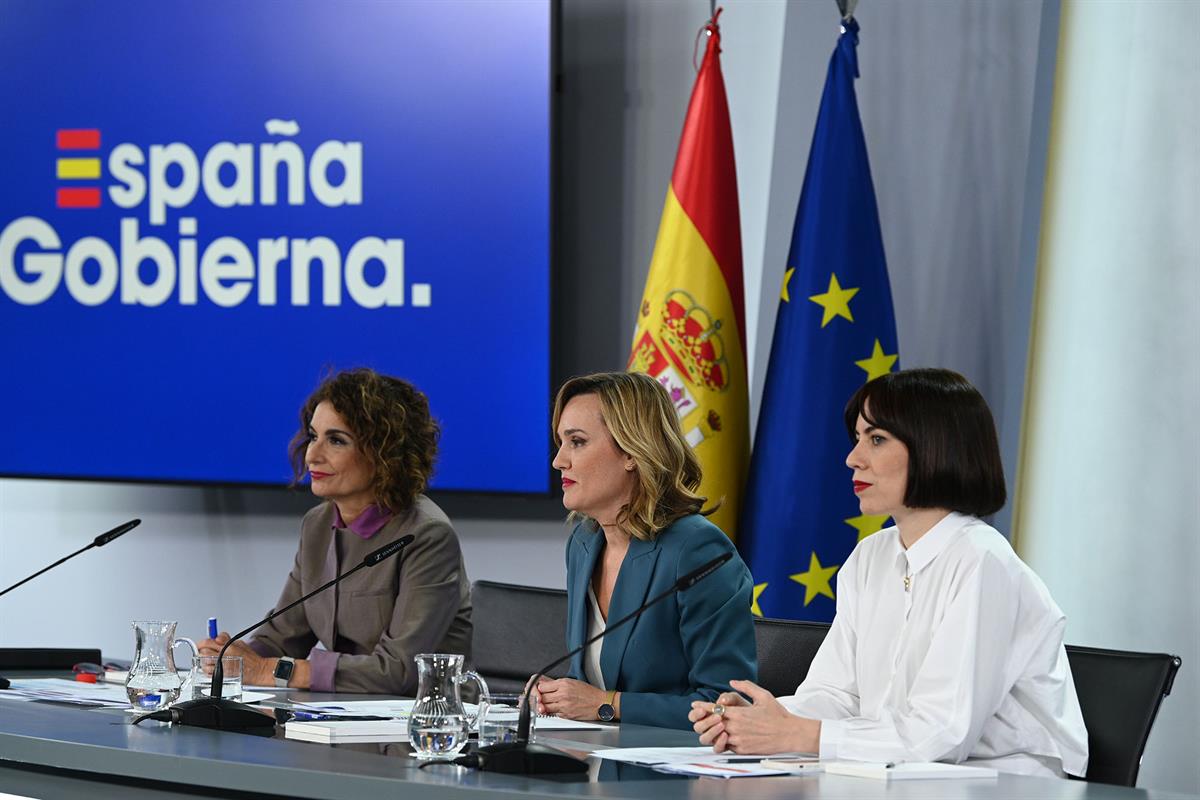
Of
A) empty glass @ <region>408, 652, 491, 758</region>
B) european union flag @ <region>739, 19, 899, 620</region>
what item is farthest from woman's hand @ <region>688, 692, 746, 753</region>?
european union flag @ <region>739, 19, 899, 620</region>

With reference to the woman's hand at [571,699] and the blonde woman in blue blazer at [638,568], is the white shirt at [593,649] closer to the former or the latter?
the blonde woman in blue blazer at [638,568]

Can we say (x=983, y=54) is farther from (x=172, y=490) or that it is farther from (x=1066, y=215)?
(x=172, y=490)

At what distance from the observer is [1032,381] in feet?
12.7

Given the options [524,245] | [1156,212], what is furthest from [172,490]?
[1156,212]

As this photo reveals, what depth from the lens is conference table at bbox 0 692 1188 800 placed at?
6.41ft

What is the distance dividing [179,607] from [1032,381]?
9.16 ft

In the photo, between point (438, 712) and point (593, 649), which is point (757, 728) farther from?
point (593, 649)

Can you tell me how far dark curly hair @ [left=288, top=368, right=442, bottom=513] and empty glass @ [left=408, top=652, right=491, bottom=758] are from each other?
1.43 meters

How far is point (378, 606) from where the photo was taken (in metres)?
3.46

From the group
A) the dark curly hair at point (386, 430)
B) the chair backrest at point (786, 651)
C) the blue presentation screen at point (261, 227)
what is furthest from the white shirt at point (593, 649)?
the blue presentation screen at point (261, 227)

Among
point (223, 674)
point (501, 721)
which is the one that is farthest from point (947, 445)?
point (223, 674)

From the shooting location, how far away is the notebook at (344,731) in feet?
7.75

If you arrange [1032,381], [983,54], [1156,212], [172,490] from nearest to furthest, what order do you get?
[1156,212] → [1032,381] → [983,54] → [172,490]

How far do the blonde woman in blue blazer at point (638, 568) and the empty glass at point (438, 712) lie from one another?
0.61 meters
